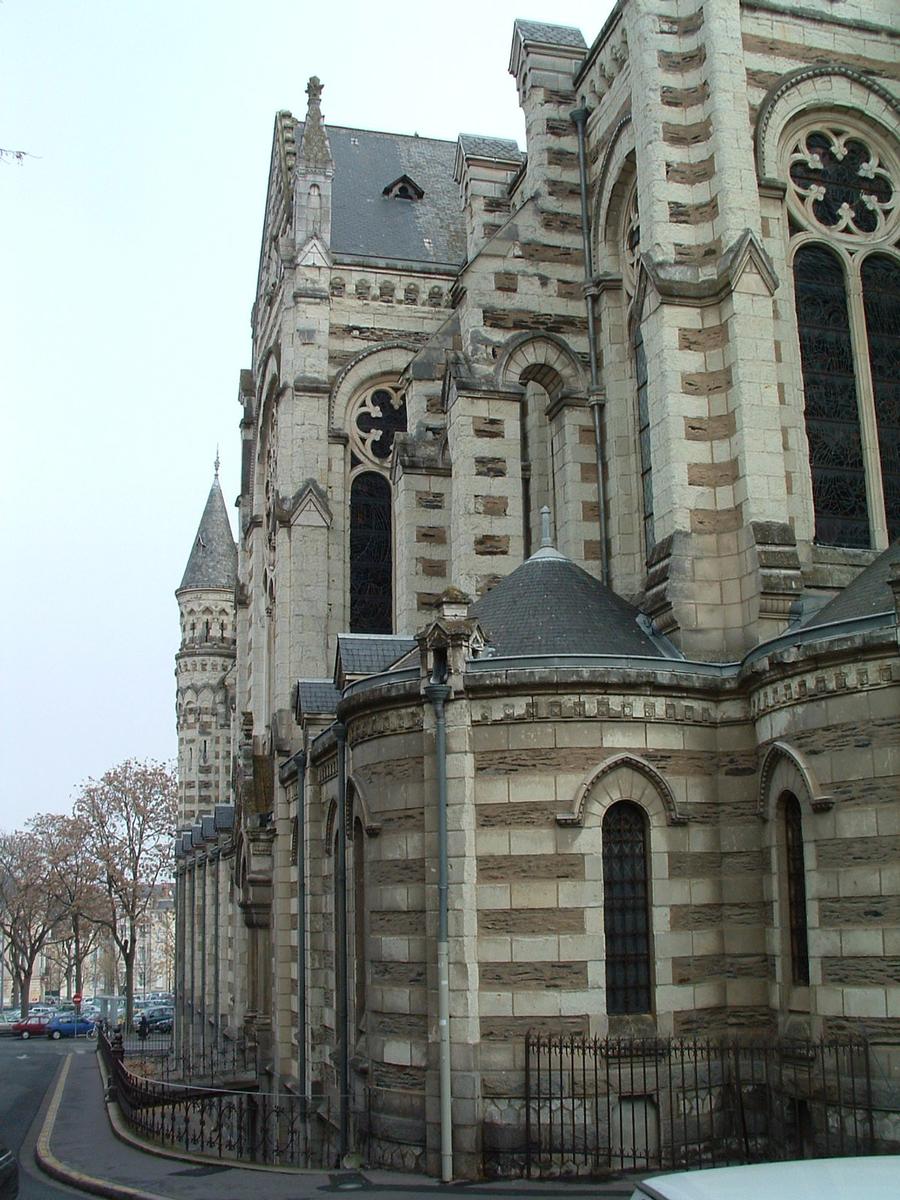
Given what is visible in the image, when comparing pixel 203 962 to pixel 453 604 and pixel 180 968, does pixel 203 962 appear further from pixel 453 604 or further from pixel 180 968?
pixel 453 604

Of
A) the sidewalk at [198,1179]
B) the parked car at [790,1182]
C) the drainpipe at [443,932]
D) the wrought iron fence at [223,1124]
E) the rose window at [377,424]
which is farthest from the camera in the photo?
the rose window at [377,424]

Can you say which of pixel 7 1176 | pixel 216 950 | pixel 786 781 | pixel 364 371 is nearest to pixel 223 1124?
pixel 786 781

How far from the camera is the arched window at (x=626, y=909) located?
16109 millimetres

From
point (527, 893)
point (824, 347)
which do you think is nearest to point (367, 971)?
point (527, 893)

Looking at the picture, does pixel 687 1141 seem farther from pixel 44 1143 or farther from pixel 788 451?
pixel 44 1143

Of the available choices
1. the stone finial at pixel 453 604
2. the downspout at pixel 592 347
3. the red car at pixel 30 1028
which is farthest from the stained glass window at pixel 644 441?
the red car at pixel 30 1028

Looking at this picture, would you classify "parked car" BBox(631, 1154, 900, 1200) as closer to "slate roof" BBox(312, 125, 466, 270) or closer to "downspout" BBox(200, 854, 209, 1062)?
"slate roof" BBox(312, 125, 466, 270)

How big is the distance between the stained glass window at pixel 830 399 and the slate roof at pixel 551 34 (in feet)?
23.8

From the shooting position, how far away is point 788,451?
1980 cm

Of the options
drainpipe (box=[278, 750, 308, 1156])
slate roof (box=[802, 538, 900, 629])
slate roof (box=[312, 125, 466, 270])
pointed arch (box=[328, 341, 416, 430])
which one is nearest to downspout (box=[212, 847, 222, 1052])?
drainpipe (box=[278, 750, 308, 1156])

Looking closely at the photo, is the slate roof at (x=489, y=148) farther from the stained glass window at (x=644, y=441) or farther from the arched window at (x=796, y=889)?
the arched window at (x=796, y=889)

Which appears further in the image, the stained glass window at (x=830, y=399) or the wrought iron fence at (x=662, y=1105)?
the stained glass window at (x=830, y=399)

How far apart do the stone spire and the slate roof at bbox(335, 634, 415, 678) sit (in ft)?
52.2

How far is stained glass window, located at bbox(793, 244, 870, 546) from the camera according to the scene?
2020cm
